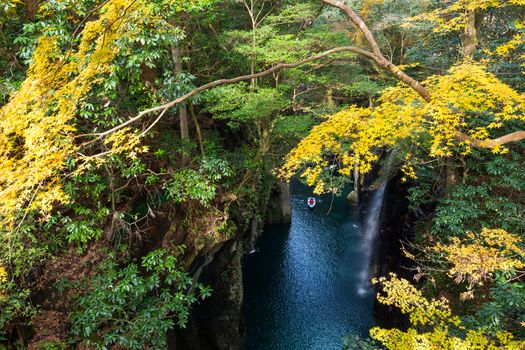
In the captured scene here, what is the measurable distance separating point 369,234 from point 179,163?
13298mm

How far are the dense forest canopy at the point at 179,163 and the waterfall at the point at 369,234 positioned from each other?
5.51 m

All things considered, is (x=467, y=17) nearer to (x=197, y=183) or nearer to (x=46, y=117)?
(x=197, y=183)

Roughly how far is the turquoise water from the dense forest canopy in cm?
497

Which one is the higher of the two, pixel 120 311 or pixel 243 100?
pixel 243 100

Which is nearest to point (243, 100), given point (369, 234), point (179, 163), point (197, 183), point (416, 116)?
point (179, 163)

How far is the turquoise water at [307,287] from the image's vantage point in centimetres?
1317

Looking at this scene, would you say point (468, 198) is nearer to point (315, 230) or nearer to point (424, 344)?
point (424, 344)

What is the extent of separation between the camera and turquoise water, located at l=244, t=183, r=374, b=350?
43.2 ft

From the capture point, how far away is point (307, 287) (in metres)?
16.1

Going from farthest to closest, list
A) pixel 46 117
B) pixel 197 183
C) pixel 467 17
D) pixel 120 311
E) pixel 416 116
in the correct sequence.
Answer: pixel 467 17 → pixel 197 183 → pixel 120 311 → pixel 416 116 → pixel 46 117

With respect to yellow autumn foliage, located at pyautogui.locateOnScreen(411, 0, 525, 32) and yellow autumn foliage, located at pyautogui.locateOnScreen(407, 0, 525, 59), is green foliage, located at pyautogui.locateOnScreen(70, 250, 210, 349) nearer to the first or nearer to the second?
yellow autumn foliage, located at pyautogui.locateOnScreen(407, 0, 525, 59)

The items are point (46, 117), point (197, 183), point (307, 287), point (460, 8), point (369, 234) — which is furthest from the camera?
point (369, 234)

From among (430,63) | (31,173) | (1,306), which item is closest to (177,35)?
(31,173)

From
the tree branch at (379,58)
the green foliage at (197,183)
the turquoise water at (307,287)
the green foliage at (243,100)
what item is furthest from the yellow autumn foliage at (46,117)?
the turquoise water at (307,287)
